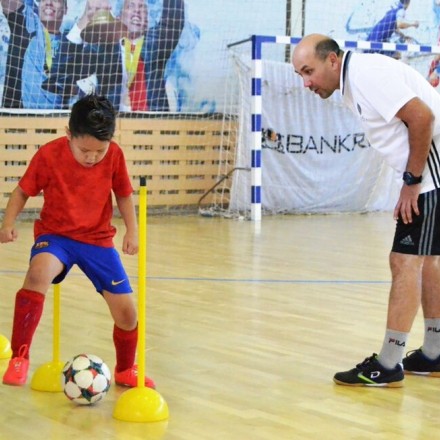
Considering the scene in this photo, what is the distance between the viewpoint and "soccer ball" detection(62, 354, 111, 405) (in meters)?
3.24

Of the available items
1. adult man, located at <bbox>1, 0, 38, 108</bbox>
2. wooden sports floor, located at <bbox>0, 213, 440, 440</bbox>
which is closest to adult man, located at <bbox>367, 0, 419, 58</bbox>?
adult man, located at <bbox>1, 0, 38, 108</bbox>

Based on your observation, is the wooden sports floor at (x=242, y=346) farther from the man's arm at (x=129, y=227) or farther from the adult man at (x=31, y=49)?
the adult man at (x=31, y=49)

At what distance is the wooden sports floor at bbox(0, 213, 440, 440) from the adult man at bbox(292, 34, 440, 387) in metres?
0.18

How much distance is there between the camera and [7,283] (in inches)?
241

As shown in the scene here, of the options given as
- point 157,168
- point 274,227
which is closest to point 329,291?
point 274,227

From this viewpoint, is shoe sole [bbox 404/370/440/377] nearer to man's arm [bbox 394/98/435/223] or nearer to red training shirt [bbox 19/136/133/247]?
man's arm [bbox 394/98/435/223]

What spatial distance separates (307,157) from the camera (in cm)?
1209

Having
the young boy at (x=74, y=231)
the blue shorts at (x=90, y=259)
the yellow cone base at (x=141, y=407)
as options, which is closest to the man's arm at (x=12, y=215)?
the young boy at (x=74, y=231)

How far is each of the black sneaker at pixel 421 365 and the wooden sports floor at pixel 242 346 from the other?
8 centimetres

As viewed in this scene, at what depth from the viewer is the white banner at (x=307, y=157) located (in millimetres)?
11734

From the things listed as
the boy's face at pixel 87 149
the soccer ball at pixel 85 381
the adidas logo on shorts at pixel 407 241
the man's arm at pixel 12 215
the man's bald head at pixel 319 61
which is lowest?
the soccer ball at pixel 85 381

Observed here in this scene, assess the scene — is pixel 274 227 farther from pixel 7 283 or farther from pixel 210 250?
pixel 7 283

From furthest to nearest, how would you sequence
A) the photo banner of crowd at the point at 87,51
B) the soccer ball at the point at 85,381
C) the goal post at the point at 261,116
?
the photo banner of crowd at the point at 87,51 < the goal post at the point at 261,116 < the soccer ball at the point at 85,381

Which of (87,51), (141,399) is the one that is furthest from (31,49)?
(141,399)
